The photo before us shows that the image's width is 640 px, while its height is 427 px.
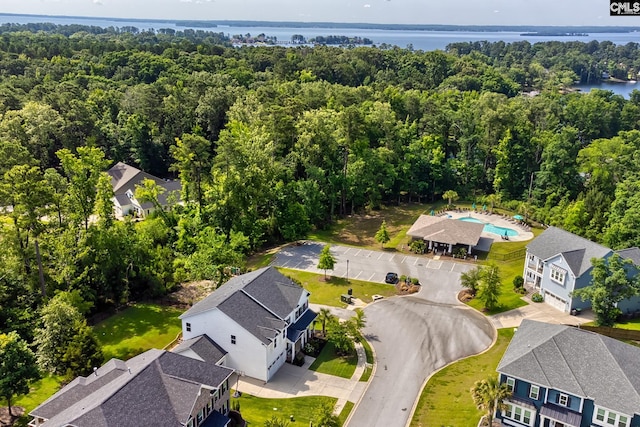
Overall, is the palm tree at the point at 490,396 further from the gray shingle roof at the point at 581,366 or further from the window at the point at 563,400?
the window at the point at 563,400

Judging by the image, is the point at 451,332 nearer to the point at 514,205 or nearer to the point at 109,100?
the point at 514,205

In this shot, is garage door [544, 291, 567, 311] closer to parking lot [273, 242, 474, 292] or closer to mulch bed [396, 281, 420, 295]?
parking lot [273, 242, 474, 292]

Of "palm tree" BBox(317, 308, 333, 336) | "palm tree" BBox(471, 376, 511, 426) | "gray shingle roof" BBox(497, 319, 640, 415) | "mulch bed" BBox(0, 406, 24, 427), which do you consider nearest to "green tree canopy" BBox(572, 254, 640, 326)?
"gray shingle roof" BBox(497, 319, 640, 415)

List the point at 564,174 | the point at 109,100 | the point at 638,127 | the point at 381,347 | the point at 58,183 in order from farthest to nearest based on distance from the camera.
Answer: the point at 638,127 < the point at 109,100 < the point at 564,174 < the point at 58,183 < the point at 381,347

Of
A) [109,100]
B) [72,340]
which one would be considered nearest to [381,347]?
[72,340]

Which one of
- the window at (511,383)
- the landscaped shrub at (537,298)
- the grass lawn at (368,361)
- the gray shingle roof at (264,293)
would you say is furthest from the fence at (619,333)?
the gray shingle roof at (264,293)

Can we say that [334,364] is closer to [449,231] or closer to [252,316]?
[252,316]
